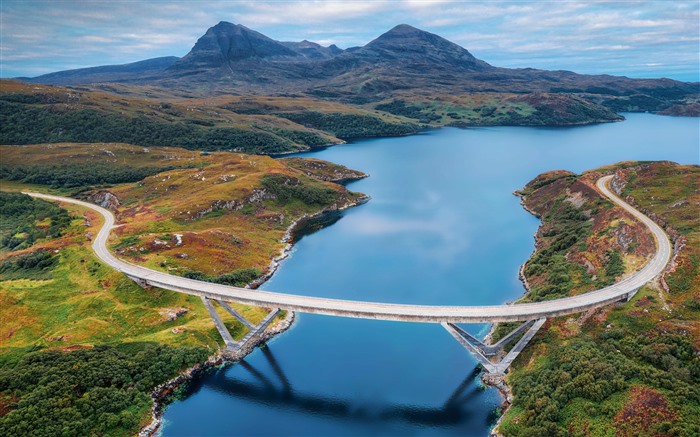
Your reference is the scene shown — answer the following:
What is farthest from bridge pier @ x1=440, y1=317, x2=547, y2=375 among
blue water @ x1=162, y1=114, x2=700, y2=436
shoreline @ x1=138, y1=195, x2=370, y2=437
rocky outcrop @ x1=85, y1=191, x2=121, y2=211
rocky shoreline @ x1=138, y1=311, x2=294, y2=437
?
rocky outcrop @ x1=85, y1=191, x2=121, y2=211

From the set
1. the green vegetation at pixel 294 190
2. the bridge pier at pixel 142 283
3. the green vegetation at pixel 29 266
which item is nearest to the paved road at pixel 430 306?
the bridge pier at pixel 142 283

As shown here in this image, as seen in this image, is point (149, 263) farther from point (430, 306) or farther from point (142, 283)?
point (430, 306)

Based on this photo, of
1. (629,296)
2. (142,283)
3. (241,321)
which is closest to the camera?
(629,296)

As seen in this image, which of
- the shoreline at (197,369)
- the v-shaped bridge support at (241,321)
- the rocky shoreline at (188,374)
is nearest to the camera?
the rocky shoreline at (188,374)

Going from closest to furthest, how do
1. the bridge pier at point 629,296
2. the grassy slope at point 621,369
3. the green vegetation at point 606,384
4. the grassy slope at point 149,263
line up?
the green vegetation at point 606,384
the grassy slope at point 621,369
the bridge pier at point 629,296
the grassy slope at point 149,263

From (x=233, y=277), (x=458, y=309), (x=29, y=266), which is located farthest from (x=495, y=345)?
(x=29, y=266)

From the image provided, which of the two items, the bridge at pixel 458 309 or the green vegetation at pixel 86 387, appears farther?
the bridge at pixel 458 309

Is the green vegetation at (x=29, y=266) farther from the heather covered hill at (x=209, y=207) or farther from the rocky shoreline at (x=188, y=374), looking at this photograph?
the rocky shoreline at (x=188, y=374)
